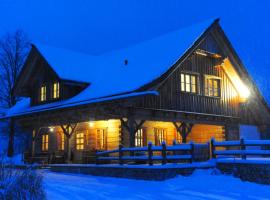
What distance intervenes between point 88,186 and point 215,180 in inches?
188

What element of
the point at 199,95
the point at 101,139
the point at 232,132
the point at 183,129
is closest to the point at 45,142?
the point at 101,139

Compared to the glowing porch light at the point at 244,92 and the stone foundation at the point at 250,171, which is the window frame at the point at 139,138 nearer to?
the glowing porch light at the point at 244,92

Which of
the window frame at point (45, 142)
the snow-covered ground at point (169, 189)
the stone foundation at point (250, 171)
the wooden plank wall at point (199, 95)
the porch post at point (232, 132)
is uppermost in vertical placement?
the wooden plank wall at point (199, 95)

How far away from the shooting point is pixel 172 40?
23.9 m

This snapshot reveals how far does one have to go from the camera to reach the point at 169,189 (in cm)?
1391

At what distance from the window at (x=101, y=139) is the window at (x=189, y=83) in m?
5.39

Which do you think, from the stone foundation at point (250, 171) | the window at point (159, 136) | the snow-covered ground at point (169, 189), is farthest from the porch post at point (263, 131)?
the snow-covered ground at point (169, 189)

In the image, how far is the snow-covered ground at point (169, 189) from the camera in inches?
488

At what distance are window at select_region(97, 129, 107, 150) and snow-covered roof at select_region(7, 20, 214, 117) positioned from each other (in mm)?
2502

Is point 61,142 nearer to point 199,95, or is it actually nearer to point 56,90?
point 56,90

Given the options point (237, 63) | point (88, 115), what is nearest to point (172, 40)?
point (237, 63)

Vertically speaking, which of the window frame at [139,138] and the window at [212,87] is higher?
the window at [212,87]

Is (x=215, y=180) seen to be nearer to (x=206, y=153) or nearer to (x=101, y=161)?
(x=206, y=153)

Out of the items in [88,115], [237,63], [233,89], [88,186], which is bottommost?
[88,186]
